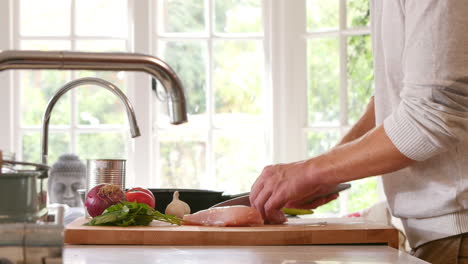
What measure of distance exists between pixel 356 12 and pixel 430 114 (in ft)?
9.44

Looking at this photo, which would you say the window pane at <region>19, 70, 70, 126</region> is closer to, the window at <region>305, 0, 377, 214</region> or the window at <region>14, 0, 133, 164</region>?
the window at <region>14, 0, 133, 164</region>

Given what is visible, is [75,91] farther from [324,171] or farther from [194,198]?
[324,171]

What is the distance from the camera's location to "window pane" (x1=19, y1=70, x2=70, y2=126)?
4305mm

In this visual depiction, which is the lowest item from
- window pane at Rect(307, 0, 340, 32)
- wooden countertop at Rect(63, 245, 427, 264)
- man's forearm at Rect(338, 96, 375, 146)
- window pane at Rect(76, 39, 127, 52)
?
wooden countertop at Rect(63, 245, 427, 264)

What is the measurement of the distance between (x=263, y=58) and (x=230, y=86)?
25 cm

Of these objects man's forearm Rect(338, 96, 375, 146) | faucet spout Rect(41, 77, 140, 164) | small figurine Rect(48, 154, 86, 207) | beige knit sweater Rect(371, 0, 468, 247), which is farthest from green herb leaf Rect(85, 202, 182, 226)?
small figurine Rect(48, 154, 86, 207)

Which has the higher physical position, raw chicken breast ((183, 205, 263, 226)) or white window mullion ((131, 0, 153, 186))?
white window mullion ((131, 0, 153, 186))

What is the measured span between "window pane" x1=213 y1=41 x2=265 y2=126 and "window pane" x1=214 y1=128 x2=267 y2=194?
8 cm

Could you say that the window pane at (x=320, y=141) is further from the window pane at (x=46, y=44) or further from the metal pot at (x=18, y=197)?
the metal pot at (x=18, y=197)

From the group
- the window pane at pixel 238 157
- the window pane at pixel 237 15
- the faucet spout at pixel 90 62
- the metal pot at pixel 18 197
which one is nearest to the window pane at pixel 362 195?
the window pane at pixel 238 157

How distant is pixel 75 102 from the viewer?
14.1 feet

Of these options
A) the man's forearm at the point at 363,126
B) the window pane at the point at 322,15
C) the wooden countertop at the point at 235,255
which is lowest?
the wooden countertop at the point at 235,255

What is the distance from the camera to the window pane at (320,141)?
14.1 feet

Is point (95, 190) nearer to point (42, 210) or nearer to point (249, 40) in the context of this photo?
point (42, 210)
